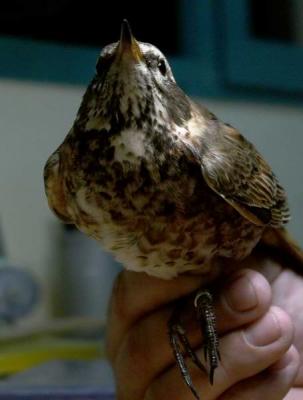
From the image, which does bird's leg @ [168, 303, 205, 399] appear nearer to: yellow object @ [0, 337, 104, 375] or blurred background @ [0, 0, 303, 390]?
yellow object @ [0, 337, 104, 375]

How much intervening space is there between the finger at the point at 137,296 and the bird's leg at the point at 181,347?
33 millimetres

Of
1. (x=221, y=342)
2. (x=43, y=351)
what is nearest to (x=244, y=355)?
(x=221, y=342)

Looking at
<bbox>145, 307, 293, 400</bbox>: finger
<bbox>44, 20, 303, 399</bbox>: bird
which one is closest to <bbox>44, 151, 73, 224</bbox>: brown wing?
<bbox>44, 20, 303, 399</bbox>: bird

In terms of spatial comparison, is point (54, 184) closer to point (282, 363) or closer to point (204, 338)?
point (204, 338)

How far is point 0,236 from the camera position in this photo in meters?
1.71

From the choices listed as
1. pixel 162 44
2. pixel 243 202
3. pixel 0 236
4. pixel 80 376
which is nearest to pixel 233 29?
pixel 162 44

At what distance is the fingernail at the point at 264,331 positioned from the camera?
3.19 ft

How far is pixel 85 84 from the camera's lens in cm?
187

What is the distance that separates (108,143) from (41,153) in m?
0.99

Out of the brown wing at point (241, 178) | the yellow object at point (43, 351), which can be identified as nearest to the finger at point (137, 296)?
the brown wing at point (241, 178)

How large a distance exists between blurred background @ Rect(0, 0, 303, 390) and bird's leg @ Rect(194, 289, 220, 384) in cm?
77

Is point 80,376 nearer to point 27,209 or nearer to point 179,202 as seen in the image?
point 27,209

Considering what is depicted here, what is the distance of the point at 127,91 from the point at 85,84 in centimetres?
105

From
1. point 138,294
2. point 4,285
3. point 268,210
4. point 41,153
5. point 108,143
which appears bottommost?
point 4,285
